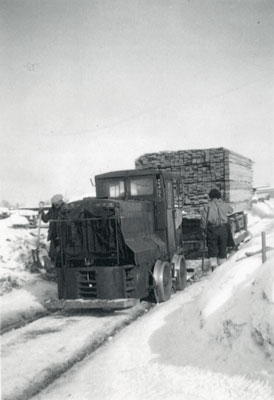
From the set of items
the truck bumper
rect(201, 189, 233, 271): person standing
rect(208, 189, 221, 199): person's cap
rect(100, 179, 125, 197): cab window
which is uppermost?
rect(100, 179, 125, 197): cab window

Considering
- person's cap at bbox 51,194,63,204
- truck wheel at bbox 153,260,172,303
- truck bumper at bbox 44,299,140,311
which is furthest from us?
person's cap at bbox 51,194,63,204

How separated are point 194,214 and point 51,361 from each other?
8.23 metres

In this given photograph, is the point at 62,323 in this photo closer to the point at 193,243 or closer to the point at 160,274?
the point at 160,274

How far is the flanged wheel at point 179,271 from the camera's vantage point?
389 inches

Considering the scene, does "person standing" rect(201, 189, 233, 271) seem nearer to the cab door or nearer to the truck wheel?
the cab door

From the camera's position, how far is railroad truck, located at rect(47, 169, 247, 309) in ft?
26.2

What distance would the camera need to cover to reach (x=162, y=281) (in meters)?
8.65

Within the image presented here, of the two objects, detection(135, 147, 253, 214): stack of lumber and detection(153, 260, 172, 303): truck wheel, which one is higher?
detection(135, 147, 253, 214): stack of lumber

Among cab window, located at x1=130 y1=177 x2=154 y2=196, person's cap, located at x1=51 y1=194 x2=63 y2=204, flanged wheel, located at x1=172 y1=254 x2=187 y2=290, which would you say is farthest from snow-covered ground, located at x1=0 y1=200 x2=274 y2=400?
person's cap, located at x1=51 y1=194 x2=63 y2=204

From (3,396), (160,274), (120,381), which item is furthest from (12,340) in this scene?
(160,274)

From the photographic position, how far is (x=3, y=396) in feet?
15.6

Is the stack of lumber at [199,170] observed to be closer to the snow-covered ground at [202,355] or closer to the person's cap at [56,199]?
the person's cap at [56,199]

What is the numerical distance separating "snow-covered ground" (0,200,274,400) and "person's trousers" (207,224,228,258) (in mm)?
4618

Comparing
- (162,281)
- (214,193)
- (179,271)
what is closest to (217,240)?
(214,193)
